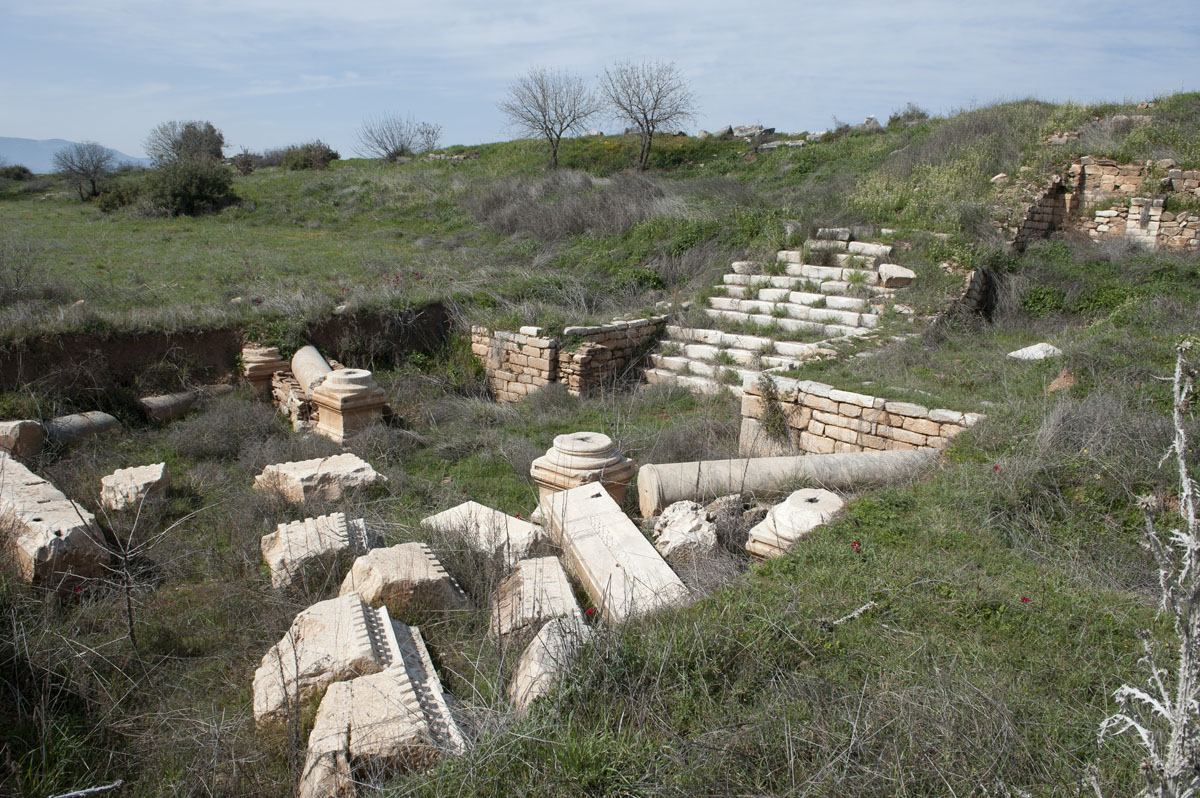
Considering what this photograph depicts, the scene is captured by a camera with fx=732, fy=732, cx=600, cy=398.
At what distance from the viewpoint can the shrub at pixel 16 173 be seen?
29.8m

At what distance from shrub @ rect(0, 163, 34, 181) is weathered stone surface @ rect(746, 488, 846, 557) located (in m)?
35.7

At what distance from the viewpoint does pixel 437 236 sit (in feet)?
57.8

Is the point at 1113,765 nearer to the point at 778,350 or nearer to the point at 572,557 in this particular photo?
the point at 572,557

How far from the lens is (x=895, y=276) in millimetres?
10797

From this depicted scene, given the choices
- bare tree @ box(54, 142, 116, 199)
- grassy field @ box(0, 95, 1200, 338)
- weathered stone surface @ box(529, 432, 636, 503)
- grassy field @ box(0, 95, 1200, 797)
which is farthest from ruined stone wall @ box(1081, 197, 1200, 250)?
bare tree @ box(54, 142, 116, 199)

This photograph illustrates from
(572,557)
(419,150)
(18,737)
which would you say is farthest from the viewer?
(419,150)

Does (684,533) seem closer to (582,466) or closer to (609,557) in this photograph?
(609,557)

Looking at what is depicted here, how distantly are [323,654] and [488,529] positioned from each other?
1.72 m

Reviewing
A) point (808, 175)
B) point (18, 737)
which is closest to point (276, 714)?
point (18, 737)

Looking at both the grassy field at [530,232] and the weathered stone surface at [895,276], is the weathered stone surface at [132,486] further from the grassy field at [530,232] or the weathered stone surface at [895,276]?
the weathered stone surface at [895,276]

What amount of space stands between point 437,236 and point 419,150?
18.8 metres

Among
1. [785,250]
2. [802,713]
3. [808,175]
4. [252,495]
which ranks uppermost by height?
[808,175]

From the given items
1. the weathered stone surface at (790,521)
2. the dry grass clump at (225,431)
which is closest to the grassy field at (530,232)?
the dry grass clump at (225,431)

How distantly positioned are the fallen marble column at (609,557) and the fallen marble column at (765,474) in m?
0.53
